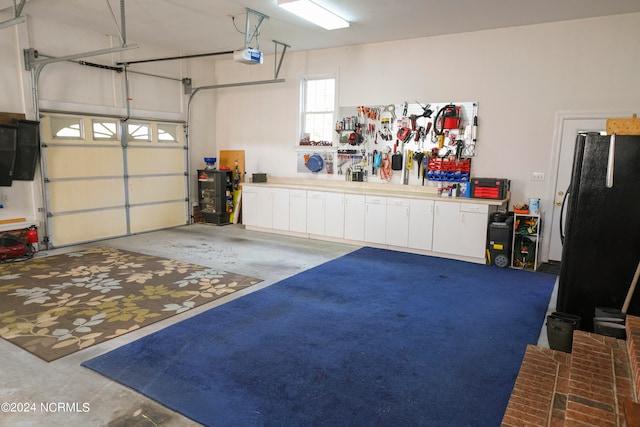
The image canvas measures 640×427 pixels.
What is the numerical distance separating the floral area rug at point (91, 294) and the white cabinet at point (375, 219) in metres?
2.50

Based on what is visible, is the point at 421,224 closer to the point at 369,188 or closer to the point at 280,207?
the point at 369,188

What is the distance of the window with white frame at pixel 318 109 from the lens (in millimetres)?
7938

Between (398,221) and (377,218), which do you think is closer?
(398,221)

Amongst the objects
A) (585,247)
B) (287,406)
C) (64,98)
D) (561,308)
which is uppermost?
(64,98)

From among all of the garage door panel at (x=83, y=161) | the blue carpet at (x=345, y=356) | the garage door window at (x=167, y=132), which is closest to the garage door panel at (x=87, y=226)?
the garage door panel at (x=83, y=161)

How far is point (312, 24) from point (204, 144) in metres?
4.13

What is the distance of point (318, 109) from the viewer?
8086mm

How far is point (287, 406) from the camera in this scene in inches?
104

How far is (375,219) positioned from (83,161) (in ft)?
16.4

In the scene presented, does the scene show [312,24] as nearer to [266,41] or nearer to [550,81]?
[266,41]

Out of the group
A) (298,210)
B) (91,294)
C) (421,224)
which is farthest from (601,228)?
(91,294)

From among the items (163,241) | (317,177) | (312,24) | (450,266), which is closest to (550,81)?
(450,266)

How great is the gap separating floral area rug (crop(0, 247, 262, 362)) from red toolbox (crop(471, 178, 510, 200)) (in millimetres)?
3579

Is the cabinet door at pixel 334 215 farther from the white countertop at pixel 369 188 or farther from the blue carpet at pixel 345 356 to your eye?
the blue carpet at pixel 345 356
